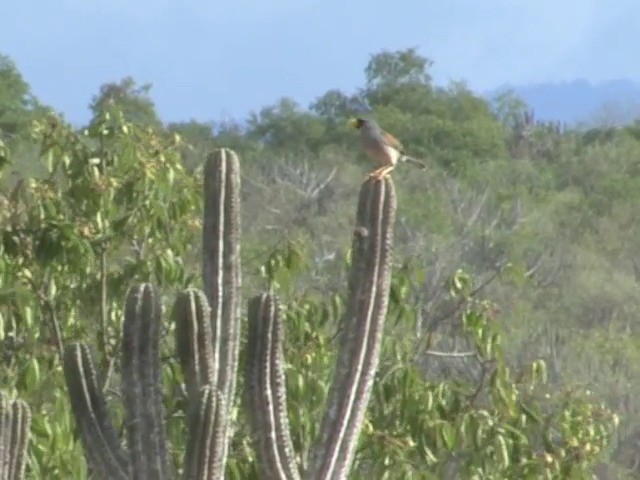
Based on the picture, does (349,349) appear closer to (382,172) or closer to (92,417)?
(382,172)

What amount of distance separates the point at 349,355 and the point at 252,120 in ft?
123

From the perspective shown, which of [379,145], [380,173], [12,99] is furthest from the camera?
[12,99]

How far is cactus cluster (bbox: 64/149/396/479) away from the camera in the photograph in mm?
5500

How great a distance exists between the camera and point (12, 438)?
544cm

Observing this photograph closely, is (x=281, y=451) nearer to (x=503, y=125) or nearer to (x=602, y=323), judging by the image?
(x=602, y=323)

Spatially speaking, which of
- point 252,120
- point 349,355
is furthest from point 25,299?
point 252,120

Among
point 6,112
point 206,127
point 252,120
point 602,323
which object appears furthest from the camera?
point 252,120

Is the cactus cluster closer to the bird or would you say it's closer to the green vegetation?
the green vegetation

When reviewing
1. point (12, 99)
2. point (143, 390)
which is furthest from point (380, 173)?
point (12, 99)

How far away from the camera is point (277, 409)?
5.65 metres

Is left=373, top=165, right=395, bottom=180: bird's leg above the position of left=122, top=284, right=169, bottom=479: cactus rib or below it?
above

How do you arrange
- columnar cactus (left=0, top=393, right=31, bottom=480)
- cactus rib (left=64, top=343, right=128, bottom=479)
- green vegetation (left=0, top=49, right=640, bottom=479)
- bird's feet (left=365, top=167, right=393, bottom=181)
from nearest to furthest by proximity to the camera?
columnar cactus (left=0, top=393, right=31, bottom=480)
cactus rib (left=64, top=343, right=128, bottom=479)
bird's feet (left=365, top=167, right=393, bottom=181)
green vegetation (left=0, top=49, right=640, bottom=479)

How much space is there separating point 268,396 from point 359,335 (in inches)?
14.9

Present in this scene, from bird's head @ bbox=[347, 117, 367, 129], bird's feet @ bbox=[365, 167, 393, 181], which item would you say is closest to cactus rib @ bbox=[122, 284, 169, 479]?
bird's feet @ bbox=[365, 167, 393, 181]
